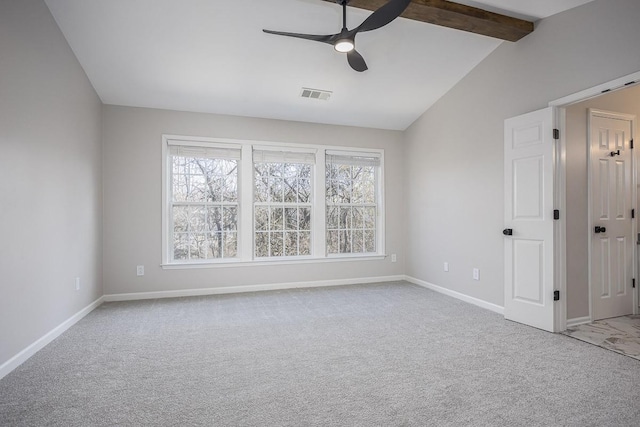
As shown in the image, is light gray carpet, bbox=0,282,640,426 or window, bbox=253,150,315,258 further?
window, bbox=253,150,315,258

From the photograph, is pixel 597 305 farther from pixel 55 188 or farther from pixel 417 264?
pixel 55 188

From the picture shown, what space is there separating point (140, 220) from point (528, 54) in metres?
4.86

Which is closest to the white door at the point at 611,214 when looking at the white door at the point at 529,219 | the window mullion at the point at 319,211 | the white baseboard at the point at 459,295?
the white door at the point at 529,219

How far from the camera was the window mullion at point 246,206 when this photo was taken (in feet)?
16.1

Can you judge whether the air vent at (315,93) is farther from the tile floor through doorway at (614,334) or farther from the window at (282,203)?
the tile floor through doorway at (614,334)

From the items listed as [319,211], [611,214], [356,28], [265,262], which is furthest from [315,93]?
[611,214]

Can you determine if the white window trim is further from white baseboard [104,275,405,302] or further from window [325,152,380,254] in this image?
white baseboard [104,275,405,302]

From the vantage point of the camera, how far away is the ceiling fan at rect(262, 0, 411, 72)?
2273mm

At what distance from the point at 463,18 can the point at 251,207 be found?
11.0 ft

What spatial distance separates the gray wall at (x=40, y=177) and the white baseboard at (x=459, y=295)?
172 inches

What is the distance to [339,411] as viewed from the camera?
191cm

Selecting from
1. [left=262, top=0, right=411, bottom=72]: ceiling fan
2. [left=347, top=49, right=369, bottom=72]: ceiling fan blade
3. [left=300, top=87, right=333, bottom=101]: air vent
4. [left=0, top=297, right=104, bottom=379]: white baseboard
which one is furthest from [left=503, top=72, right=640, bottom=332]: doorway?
[left=0, top=297, right=104, bottom=379]: white baseboard

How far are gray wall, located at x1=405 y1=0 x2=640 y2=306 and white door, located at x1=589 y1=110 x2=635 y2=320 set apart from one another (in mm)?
672

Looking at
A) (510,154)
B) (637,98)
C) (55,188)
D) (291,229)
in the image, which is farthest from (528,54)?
(55,188)
